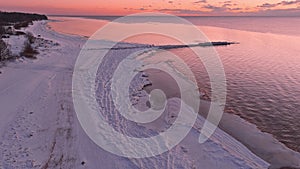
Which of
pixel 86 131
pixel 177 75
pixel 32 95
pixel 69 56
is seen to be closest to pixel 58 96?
pixel 32 95

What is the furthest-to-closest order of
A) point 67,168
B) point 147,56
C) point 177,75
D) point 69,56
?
point 147,56 < point 69,56 < point 177,75 < point 67,168

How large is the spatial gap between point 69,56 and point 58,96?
15.5 metres

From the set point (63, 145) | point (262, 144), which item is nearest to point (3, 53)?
point (63, 145)

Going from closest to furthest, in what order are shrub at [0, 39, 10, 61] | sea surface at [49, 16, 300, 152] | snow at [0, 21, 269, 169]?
snow at [0, 21, 269, 169]
sea surface at [49, 16, 300, 152]
shrub at [0, 39, 10, 61]

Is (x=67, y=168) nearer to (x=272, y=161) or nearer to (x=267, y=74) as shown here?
(x=272, y=161)

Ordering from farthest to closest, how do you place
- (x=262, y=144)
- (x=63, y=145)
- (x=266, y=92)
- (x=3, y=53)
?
(x=3, y=53) → (x=266, y=92) → (x=262, y=144) → (x=63, y=145)

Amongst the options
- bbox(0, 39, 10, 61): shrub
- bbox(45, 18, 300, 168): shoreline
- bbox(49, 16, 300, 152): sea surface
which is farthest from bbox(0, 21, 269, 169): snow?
bbox(0, 39, 10, 61): shrub

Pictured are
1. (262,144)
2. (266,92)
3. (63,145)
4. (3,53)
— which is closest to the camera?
(63,145)

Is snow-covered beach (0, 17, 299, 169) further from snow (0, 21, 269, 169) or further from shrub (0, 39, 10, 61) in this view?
shrub (0, 39, 10, 61)

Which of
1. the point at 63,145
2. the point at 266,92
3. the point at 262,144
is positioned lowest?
the point at 63,145

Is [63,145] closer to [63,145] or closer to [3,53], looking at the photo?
[63,145]

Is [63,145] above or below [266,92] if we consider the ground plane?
below

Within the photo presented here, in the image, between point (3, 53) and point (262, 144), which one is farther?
point (3, 53)

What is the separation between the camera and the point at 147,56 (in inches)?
1442
